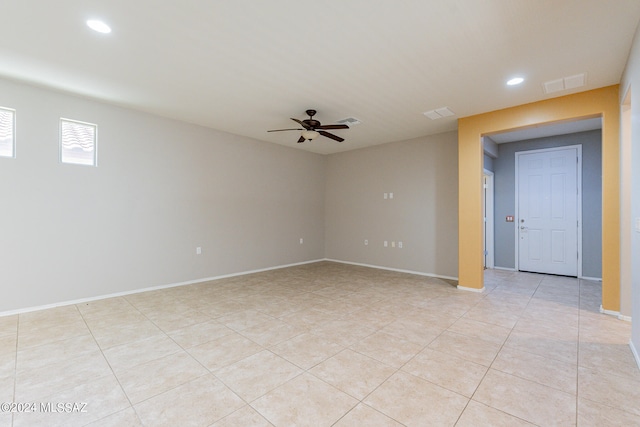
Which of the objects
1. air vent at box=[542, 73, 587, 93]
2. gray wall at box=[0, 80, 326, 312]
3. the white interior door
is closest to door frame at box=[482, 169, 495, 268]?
the white interior door

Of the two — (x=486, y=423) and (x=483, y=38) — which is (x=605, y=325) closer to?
(x=486, y=423)

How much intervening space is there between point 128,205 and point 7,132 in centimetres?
150

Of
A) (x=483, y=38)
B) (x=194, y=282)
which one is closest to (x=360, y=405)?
(x=483, y=38)

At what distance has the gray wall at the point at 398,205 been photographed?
17.9 ft

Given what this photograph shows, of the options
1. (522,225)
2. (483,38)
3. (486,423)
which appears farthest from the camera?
(522,225)

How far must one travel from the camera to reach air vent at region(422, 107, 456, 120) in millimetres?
4297

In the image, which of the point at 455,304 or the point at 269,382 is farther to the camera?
the point at 455,304

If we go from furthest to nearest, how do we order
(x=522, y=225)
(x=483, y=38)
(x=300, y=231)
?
(x=300, y=231)
(x=522, y=225)
(x=483, y=38)

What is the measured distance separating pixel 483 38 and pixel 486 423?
296cm

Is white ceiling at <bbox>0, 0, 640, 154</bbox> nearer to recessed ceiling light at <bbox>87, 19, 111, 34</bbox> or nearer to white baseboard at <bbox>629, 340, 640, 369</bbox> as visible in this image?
recessed ceiling light at <bbox>87, 19, 111, 34</bbox>

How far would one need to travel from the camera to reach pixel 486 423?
1654 mm

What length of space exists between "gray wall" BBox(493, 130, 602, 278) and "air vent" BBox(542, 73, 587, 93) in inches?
105

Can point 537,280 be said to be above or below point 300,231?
below

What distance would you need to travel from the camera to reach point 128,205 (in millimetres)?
4348
